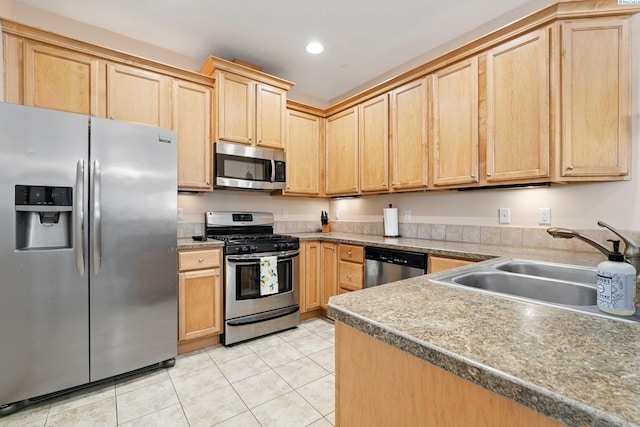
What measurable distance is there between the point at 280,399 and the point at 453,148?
2255mm

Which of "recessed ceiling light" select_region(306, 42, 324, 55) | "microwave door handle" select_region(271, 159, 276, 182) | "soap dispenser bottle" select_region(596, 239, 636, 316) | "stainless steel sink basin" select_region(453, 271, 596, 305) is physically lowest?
"stainless steel sink basin" select_region(453, 271, 596, 305)

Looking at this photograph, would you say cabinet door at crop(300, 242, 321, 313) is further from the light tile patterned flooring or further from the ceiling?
the ceiling

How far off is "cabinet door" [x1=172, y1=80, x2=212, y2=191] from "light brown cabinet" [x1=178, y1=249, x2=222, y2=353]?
2.35 ft

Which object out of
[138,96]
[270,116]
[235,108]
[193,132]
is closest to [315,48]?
[270,116]

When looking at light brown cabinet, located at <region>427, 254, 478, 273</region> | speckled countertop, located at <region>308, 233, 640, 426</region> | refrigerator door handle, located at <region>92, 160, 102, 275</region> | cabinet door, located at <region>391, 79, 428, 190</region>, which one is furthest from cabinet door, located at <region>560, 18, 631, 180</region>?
refrigerator door handle, located at <region>92, 160, 102, 275</region>

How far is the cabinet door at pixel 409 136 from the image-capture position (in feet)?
8.69

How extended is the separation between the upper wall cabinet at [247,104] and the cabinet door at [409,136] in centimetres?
120

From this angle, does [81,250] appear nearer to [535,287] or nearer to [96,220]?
[96,220]

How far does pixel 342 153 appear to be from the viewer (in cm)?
347

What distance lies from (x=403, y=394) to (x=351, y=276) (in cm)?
225

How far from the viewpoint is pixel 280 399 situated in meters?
1.83

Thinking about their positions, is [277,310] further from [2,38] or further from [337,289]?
[2,38]

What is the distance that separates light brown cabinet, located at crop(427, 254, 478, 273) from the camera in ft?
6.68

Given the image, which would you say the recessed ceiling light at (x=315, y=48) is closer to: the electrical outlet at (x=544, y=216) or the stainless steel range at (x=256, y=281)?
the stainless steel range at (x=256, y=281)
